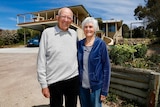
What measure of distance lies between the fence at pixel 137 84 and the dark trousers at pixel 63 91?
194 cm

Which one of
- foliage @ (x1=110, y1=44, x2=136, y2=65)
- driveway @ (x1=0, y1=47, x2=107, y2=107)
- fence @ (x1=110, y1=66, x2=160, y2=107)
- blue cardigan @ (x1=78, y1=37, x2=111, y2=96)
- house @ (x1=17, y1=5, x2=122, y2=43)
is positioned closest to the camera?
blue cardigan @ (x1=78, y1=37, x2=111, y2=96)

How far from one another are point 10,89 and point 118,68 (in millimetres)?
3334

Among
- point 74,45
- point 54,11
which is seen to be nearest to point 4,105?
point 74,45

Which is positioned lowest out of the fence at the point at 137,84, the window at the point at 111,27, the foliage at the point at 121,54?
the fence at the point at 137,84

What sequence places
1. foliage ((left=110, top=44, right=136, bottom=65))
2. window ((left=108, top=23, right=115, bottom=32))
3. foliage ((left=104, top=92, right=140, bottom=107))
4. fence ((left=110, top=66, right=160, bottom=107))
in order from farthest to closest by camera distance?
window ((left=108, top=23, right=115, bottom=32)), foliage ((left=110, top=44, right=136, bottom=65)), foliage ((left=104, top=92, right=140, bottom=107)), fence ((left=110, top=66, right=160, bottom=107))

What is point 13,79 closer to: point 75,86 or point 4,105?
point 4,105

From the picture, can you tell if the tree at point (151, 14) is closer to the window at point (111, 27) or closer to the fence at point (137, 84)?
the window at point (111, 27)

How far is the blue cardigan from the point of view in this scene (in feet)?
8.06

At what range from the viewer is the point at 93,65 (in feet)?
8.14

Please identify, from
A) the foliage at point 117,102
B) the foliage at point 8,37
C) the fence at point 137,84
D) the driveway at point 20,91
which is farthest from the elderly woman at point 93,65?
the foliage at point 8,37

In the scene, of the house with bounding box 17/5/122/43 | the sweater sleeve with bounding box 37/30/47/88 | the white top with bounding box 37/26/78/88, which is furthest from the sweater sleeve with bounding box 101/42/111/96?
the house with bounding box 17/5/122/43

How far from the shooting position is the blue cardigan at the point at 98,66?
2.46 m

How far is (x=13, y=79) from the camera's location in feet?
22.0

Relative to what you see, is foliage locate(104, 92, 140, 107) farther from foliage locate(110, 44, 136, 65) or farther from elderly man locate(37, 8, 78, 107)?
elderly man locate(37, 8, 78, 107)
